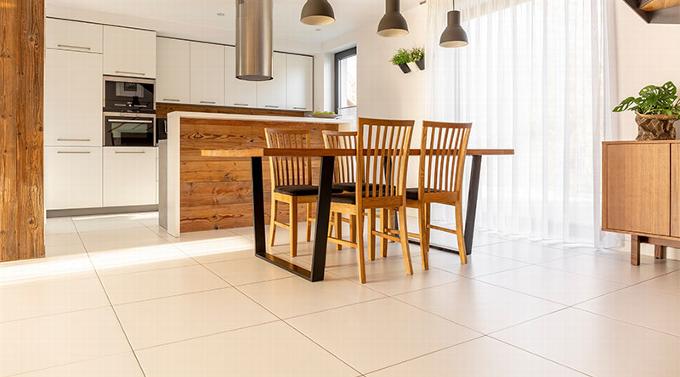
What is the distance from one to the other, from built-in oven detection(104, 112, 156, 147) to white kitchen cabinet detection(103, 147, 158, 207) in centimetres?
8

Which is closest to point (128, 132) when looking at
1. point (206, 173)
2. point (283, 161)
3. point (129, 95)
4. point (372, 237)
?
point (129, 95)

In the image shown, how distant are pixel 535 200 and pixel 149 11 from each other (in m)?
4.59

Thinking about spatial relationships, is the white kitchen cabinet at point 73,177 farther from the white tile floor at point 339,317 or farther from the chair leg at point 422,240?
the chair leg at point 422,240

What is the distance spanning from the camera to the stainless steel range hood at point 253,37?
470 cm

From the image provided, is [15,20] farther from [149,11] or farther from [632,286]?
[632,286]

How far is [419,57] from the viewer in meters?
5.12

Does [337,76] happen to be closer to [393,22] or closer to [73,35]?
[73,35]

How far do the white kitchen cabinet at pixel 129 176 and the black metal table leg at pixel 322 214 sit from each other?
4040 millimetres

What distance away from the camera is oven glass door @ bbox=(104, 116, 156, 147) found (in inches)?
223

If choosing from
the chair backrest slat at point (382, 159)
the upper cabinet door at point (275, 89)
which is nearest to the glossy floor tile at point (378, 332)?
the chair backrest slat at point (382, 159)

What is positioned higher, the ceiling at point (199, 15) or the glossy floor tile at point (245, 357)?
the ceiling at point (199, 15)

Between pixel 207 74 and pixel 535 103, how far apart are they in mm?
4345

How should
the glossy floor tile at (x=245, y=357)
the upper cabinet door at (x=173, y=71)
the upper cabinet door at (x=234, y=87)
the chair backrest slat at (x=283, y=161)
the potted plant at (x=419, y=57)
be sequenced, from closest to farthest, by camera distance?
the glossy floor tile at (x=245, y=357), the chair backrest slat at (x=283, y=161), the potted plant at (x=419, y=57), the upper cabinet door at (x=173, y=71), the upper cabinet door at (x=234, y=87)

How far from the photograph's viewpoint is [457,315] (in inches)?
80.3
